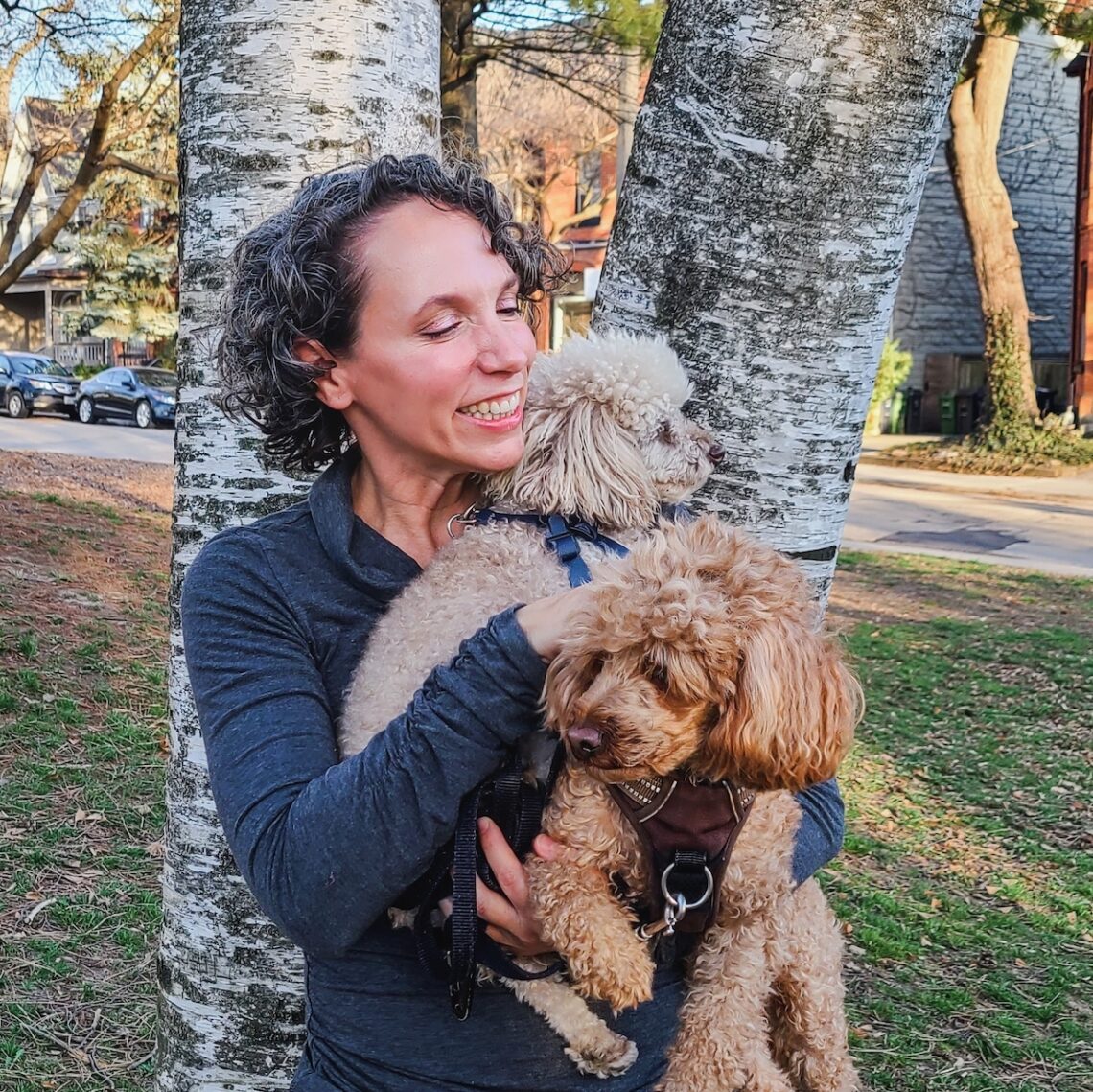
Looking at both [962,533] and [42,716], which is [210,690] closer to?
[42,716]

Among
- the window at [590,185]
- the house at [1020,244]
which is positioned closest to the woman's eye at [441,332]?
the house at [1020,244]

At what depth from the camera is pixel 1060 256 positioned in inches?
1197

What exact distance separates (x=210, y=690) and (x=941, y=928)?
4.36m

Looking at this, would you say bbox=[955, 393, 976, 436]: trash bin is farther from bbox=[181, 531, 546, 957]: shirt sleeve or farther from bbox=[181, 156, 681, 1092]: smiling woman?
bbox=[181, 531, 546, 957]: shirt sleeve

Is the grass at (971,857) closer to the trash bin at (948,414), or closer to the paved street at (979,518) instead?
the paved street at (979,518)

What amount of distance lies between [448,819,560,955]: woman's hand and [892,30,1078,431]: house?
29028 mm

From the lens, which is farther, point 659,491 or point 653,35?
point 653,35

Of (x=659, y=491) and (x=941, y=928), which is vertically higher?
(x=659, y=491)

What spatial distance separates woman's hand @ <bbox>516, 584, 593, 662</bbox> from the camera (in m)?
1.63

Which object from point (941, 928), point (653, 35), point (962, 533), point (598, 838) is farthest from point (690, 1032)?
point (962, 533)

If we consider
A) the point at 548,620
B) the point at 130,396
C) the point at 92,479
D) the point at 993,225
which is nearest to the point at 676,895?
the point at 548,620

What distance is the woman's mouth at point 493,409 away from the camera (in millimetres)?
1958

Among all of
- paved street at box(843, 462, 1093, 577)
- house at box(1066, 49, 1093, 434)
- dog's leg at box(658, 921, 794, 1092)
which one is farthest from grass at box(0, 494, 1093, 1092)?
house at box(1066, 49, 1093, 434)

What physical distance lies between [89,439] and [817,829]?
23525 mm
